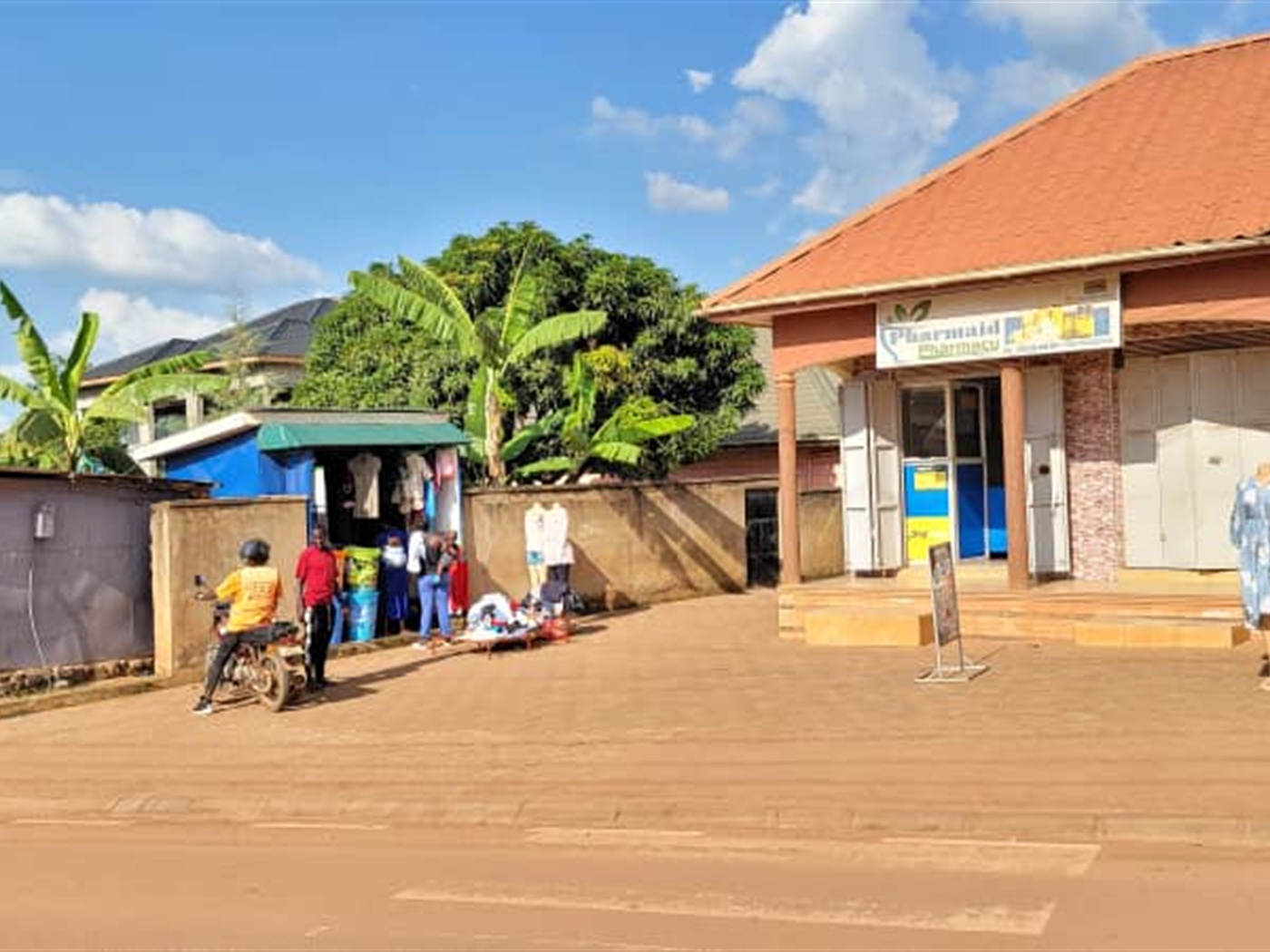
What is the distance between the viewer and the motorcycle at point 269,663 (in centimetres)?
1263

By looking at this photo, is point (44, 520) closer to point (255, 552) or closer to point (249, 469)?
point (255, 552)

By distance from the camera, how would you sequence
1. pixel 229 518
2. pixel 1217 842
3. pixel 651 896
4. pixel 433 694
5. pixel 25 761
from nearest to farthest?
pixel 651 896, pixel 1217 842, pixel 25 761, pixel 433 694, pixel 229 518

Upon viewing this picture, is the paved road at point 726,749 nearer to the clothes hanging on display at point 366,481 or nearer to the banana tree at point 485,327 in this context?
the clothes hanging on display at point 366,481

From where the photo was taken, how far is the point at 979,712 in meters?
10.3

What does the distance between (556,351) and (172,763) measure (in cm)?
1596

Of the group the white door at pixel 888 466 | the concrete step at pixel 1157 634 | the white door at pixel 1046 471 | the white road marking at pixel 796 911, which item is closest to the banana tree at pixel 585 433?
the white door at pixel 888 466

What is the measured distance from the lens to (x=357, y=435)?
16.7 m

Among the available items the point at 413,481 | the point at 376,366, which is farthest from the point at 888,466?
the point at 376,366

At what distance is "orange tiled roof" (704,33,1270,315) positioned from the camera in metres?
13.5

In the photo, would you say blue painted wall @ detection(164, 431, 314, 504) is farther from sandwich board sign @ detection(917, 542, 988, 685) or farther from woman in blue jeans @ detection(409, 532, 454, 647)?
sandwich board sign @ detection(917, 542, 988, 685)

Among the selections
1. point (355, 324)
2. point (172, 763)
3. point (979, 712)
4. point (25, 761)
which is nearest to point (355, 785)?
point (172, 763)

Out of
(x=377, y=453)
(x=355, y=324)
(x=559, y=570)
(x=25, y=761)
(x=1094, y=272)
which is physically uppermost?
(x=355, y=324)

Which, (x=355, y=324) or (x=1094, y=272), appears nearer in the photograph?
(x=1094, y=272)

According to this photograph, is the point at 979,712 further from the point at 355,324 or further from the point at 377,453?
the point at 355,324
